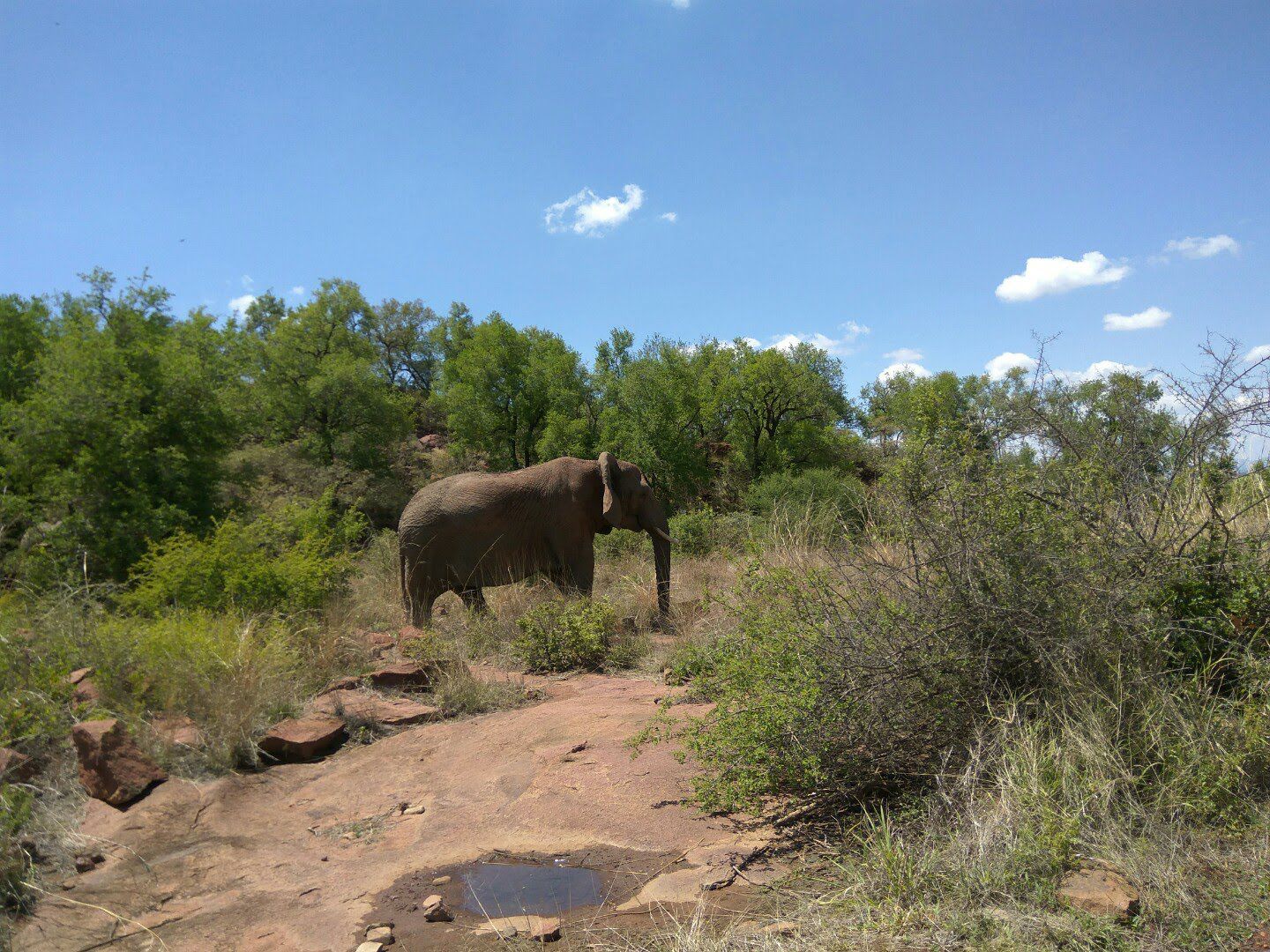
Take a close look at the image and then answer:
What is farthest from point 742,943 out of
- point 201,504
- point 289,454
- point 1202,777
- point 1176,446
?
point 289,454

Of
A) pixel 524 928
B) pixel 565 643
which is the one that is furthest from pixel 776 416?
pixel 524 928

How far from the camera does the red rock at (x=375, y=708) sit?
7.37m

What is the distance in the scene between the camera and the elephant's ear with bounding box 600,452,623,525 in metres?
11.1

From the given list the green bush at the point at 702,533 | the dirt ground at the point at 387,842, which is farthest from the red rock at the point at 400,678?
the green bush at the point at 702,533

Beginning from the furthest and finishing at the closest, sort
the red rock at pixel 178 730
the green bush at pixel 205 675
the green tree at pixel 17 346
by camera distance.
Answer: the green tree at pixel 17 346 → the green bush at pixel 205 675 → the red rock at pixel 178 730

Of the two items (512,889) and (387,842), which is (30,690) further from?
(512,889)

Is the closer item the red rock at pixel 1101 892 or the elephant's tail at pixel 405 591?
the red rock at pixel 1101 892

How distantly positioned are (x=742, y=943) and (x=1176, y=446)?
3.91 metres

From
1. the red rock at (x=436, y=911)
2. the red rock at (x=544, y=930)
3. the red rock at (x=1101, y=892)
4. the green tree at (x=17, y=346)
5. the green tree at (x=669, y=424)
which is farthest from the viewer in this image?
the green tree at (x=669, y=424)

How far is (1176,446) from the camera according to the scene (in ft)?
16.7

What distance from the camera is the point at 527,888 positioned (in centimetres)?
442

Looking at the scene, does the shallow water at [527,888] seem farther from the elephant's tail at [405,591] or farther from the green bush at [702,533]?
the green bush at [702,533]

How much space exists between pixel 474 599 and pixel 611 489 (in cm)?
229

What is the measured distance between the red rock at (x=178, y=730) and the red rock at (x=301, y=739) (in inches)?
19.3
